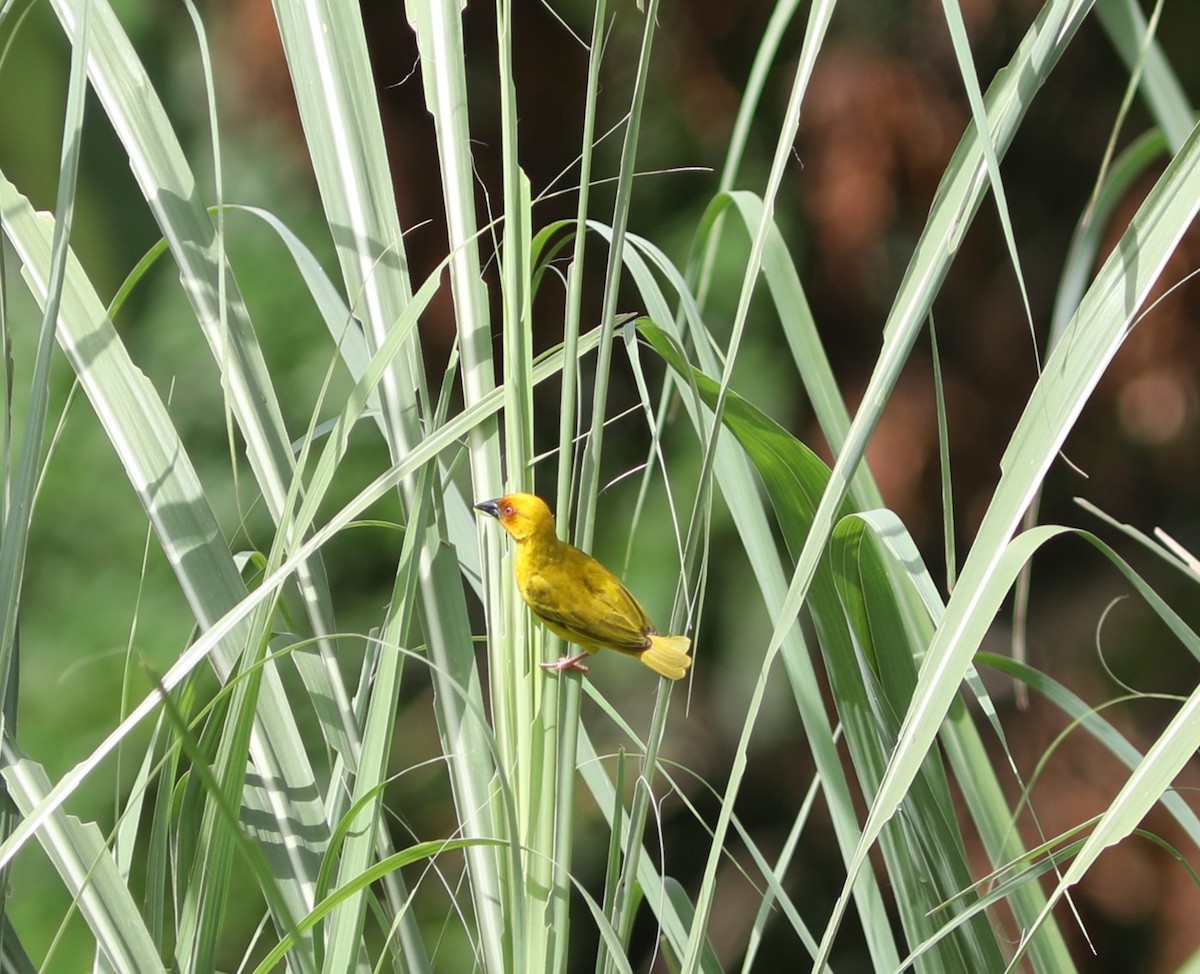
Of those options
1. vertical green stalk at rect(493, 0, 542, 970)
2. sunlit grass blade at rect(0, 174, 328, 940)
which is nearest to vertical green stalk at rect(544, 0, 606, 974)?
vertical green stalk at rect(493, 0, 542, 970)

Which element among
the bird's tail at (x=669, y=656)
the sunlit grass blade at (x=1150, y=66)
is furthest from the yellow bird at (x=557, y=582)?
the sunlit grass blade at (x=1150, y=66)

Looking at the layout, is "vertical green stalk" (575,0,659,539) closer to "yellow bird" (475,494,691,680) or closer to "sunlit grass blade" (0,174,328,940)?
"yellow bird" (475,494,691,680)

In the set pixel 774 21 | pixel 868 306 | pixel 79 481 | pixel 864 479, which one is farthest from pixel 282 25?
pixel 79 481

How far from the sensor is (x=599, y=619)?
50 cm

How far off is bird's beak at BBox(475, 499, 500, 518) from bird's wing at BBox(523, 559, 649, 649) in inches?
1.2

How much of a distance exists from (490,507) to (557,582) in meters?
0.04

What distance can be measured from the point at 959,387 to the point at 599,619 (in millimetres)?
831

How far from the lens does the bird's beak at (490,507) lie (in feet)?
1.40

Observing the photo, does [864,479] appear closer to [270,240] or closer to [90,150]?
[270,240]

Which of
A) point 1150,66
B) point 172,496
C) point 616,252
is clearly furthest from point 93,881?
point 1150,66

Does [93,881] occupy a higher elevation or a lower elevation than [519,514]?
lower

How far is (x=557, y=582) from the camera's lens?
438 millimetres

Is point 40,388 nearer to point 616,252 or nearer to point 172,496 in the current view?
point 172,496

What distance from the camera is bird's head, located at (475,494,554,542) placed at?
42 centimetres
